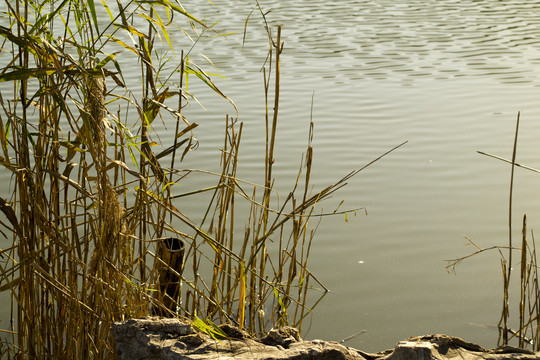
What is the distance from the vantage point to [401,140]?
5.36 meters

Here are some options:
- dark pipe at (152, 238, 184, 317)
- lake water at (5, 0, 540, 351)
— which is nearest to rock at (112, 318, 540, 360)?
dark pipe at (152, 238, 184, 317)

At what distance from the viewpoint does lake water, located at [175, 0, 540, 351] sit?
11.1ft

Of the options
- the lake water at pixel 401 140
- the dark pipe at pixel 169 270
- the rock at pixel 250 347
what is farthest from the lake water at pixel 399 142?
the rock at pixel 250 347

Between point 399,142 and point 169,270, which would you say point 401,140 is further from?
point 169,270

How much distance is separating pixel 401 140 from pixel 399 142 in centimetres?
7

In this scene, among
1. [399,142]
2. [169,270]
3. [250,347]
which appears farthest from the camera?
[399,142]

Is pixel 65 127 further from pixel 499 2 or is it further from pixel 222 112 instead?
pixel 499 2

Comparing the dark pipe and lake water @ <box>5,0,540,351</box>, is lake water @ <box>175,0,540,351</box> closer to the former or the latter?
lake water @ <box>5,0,540,351</box>

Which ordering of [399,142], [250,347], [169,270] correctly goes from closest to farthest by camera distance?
[250,347], [169,270], [399,142]

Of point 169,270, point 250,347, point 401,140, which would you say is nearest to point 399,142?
point 401,140

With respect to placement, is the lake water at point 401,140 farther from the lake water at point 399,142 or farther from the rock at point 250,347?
the rock at point 250,347

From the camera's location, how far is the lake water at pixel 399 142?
11.1 ft

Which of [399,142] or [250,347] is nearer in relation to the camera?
[250,347]

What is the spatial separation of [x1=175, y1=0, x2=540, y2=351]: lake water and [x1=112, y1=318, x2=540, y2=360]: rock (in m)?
1.25
